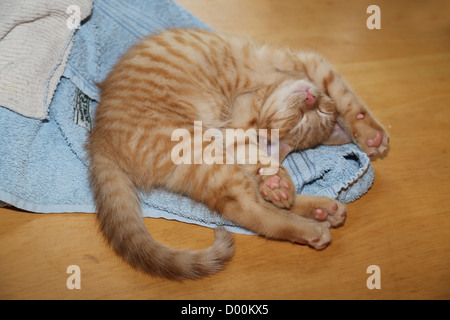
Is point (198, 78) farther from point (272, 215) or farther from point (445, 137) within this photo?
point (445, 137)

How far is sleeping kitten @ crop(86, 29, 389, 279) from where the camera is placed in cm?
123

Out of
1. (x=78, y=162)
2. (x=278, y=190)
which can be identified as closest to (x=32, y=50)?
(x=78, y=162)

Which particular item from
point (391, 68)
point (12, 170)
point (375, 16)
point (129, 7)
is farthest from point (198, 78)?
point (375, 16)

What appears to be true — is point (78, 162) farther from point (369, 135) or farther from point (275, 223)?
point (369, 135)

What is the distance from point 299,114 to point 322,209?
0.42 m

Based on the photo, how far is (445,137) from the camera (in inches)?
66.5

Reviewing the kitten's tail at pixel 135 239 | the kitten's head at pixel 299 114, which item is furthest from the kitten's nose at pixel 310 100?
the kitten's tail at pixel 135 239

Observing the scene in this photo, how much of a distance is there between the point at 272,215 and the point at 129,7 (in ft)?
3.85

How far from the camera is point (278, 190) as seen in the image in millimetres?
1311

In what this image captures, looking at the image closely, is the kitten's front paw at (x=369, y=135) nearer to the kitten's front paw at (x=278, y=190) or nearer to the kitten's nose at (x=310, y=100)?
the kitten's nose at (x=310, y=100)

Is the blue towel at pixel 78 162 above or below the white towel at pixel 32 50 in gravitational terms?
below

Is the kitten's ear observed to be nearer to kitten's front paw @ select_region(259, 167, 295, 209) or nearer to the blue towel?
the blue towel

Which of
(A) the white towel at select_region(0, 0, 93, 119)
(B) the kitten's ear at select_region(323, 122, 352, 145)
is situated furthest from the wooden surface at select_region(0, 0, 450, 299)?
(A) the white towel at select_region(0, 0, 93, 119)

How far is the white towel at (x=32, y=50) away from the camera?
1.40 metres
